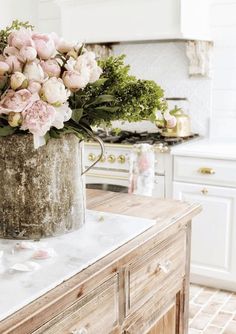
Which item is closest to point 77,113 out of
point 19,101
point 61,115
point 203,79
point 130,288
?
point 61,115

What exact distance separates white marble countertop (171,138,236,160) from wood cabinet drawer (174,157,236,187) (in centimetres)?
3

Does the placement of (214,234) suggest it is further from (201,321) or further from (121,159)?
(121,159)

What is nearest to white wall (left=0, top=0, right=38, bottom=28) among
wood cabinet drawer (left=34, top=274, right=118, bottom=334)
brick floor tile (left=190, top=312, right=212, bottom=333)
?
brick floor tile (left=190, top=312, right=212, bottom=333)

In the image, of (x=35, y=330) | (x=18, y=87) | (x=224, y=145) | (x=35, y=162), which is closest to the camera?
(x=35, y=330)

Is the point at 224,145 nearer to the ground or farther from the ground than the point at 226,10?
nearer to the ground

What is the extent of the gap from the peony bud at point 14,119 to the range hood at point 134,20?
6.95 ft

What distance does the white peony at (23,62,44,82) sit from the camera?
1.18 meters

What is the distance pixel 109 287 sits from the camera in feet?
3.97

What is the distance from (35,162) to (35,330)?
47 centimetres

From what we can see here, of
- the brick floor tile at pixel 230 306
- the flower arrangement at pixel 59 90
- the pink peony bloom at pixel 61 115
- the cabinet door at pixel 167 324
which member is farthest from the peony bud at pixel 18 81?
the brick floor tile at pixel 230 306

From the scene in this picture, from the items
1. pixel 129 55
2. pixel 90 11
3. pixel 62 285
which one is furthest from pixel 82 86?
pixel 129 55

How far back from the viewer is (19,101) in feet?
3.81

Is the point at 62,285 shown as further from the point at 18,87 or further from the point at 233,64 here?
the point at 233,64

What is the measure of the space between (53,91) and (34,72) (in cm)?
7
